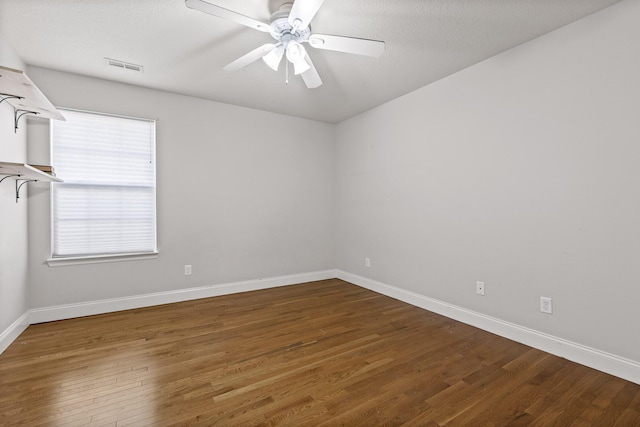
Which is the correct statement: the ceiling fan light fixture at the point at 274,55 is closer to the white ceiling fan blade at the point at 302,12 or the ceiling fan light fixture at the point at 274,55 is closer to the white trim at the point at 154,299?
the white ceiling fan blade at the point at 302,12

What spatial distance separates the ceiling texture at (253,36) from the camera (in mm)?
2061

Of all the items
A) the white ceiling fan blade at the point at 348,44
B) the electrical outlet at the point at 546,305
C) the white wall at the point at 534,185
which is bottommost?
the electrical outlet at the point at 546,305

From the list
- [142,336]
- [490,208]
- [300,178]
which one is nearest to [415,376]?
[490,208]

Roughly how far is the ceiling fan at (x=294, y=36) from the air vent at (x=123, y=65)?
1238mm

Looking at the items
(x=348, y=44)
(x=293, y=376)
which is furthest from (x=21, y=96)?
(x=293, y=376)

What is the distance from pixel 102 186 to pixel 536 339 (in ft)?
14.6

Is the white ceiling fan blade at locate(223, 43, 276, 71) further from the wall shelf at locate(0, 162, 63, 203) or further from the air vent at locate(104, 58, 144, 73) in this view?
the wall shelf at locate(0, 162, 63, 203)

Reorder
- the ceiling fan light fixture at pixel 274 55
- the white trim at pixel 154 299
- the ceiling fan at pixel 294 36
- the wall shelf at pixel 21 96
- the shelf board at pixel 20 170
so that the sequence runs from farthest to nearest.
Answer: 1. the white trim at pixel 154 299
2. the ceiling fan light fixture at pixel 274 55
3. the shelf board at pixel 20 170
4. the wall shelf at pixel 21 96
5. the ceiling fan at pixel 294 36

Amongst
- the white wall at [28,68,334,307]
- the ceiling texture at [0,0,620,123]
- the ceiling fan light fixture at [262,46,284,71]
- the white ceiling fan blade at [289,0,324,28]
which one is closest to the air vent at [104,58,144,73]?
the ceiling texture at [0,0,620,123]

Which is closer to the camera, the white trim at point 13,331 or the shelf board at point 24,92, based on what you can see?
the shelf board at point 24,92

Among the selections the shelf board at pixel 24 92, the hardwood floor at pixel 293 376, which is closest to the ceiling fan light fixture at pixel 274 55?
the shelf board at pixel 24 92

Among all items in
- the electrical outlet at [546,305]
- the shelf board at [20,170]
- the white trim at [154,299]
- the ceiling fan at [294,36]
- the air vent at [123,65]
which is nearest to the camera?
the ceiling fan at [294,36]

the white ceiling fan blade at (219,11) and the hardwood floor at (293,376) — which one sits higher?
the white ceiling fan blade at (219,11)

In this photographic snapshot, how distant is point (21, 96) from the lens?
224 centimetres
